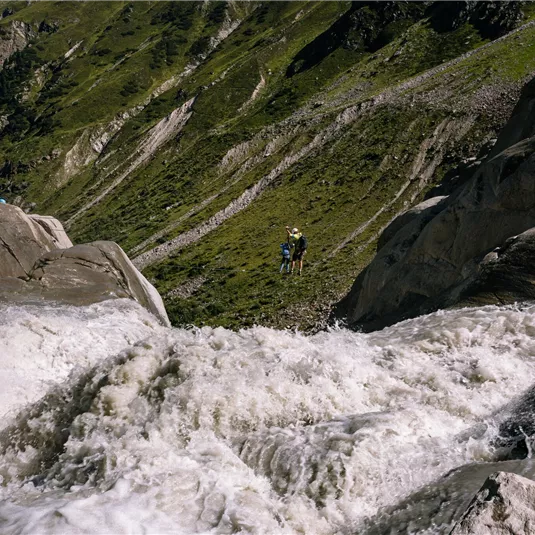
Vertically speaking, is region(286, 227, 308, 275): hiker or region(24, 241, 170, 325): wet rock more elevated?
region(24, 241, 170, 325): wet rock

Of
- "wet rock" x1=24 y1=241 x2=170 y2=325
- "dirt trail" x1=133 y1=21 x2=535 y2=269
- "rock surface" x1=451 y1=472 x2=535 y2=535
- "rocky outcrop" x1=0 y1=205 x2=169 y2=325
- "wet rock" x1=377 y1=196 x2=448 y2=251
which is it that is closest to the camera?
"rock surface" x1=451 y1=472 x2=535 y2=535

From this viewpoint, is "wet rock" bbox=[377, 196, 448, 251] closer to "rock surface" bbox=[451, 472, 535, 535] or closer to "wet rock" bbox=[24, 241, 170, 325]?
"wet rock" bbox=[24, 241, 170, 325]

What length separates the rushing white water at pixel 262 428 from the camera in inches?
388

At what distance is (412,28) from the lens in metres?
128

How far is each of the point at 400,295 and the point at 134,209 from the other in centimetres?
9340

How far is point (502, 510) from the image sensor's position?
742cm

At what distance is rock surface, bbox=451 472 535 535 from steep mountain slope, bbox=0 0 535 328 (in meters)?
28.4

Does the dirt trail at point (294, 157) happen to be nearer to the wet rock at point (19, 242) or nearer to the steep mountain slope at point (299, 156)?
the steep mountain slope at point (299, 156)

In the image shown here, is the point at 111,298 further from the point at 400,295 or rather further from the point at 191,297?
the point at 191,297

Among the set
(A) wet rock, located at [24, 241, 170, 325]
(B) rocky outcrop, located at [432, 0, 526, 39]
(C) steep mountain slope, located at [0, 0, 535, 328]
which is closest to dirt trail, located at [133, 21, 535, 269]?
(C) steep mountain slope, located at [0, 0, 535, 328]

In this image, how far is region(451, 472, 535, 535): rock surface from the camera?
7309 millimetres

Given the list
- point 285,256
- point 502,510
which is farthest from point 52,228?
point 502,510

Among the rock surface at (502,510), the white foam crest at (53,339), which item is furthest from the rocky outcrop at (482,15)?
the rock surface at (502,510)

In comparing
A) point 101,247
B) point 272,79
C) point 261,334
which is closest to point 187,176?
point 272,79
